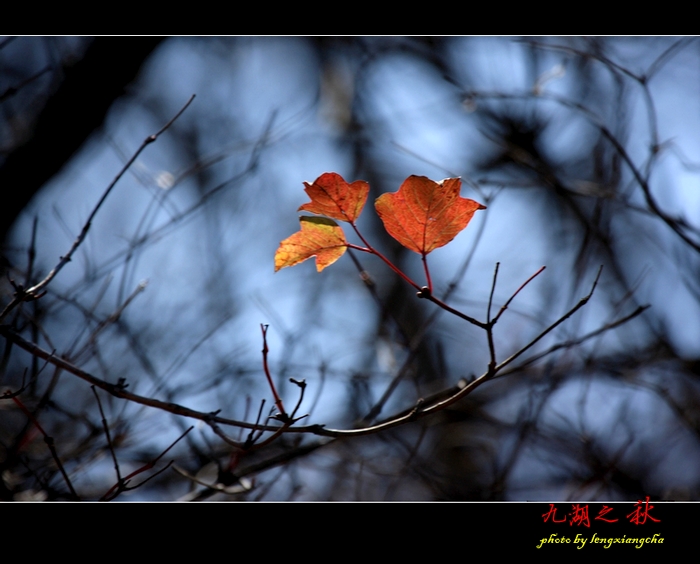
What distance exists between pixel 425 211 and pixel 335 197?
113 millimetres

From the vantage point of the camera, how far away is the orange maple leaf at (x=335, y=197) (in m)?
0.63

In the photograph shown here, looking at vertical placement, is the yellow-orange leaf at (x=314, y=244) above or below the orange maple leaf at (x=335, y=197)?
below

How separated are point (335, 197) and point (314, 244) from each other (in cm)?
7

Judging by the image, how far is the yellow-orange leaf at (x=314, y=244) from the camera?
2.18ft

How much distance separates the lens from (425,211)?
25.4 inches

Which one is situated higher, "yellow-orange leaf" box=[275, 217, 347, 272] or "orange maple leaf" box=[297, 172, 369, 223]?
"orange maple leaf" box=[297, 172, 369, 223]

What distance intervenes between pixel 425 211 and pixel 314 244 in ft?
0.49

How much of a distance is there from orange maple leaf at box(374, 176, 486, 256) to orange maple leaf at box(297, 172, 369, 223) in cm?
3

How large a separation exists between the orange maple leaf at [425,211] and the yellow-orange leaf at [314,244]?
7 cm

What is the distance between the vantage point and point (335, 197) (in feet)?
2.09

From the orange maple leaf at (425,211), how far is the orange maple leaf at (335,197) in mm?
27

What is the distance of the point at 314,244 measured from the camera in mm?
679

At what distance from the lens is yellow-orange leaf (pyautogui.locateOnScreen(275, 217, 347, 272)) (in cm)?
67
